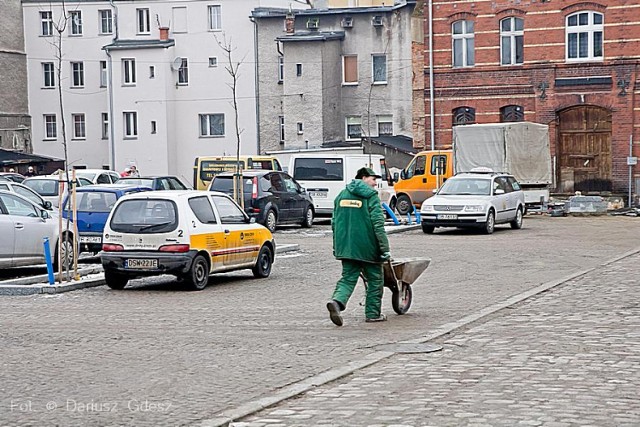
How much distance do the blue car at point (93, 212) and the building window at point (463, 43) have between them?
2780cm

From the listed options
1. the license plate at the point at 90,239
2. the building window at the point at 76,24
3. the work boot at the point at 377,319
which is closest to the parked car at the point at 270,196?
the license plate at the point at 90,239

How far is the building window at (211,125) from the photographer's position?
62.4 metres

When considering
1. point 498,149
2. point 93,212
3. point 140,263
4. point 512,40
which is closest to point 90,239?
point 93,212

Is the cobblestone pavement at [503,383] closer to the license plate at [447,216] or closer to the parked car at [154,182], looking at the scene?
the license plate at [447,216]

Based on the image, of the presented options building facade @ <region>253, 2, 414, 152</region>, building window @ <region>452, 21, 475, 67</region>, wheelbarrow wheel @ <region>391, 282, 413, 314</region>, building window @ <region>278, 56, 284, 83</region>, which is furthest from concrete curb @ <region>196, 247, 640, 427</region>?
building window @ <region>278, 56, 284, 83</region>

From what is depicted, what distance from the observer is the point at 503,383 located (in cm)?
927

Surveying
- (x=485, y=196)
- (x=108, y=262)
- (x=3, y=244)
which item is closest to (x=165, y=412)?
(x=108, y=262)

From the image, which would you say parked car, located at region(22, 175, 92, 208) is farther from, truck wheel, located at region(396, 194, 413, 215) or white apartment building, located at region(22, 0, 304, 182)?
white apartment building, located at region(22, 0, 304, 182)

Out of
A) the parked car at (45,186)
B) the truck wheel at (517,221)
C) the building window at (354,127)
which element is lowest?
the truck wheel at (517,221)

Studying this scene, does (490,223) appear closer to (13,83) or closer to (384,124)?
(384,124)

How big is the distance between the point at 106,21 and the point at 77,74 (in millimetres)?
3513

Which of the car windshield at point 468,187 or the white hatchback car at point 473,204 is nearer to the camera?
the white hatchback car at point 473,204

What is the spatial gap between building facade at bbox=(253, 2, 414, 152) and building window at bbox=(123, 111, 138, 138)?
23.2 ft

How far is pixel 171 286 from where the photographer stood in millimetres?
18156
